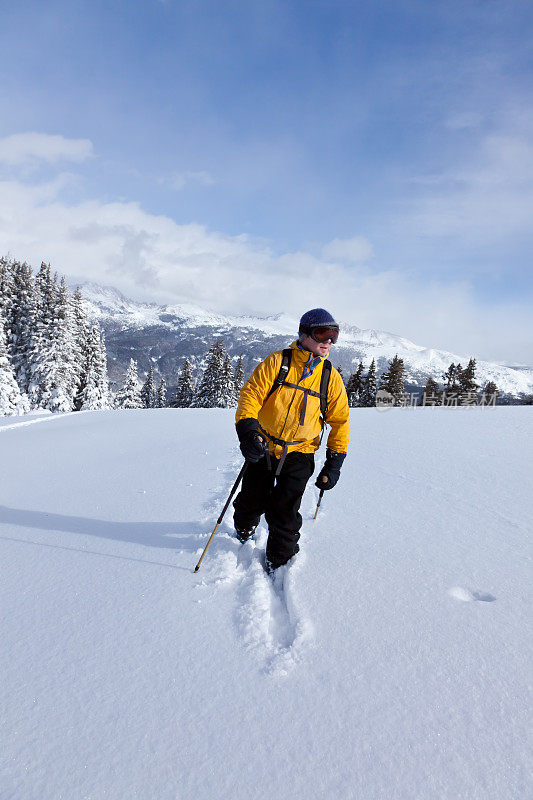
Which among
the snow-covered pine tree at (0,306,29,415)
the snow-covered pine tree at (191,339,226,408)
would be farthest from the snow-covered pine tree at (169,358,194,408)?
the snow-covered pine tree at (0,306,29,415)

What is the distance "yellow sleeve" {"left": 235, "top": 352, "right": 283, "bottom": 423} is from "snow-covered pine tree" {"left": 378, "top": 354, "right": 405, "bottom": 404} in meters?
35.9

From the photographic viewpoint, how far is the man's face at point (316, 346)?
3215 mm

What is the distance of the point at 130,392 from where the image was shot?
4500 cm

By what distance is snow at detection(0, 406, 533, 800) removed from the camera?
1630mm

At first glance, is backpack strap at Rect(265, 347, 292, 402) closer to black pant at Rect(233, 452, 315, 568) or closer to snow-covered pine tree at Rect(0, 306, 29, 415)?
black pant at Rect(233, 452, 315, 568)

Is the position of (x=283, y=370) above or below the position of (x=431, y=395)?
below

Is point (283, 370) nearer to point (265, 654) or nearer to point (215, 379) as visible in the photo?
point (265, 654)

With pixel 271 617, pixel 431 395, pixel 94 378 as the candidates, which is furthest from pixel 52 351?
pixel 431 395

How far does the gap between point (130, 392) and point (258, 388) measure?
44.8m

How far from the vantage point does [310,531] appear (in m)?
4.05

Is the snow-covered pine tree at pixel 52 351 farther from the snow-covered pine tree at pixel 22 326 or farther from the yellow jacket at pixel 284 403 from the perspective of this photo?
the yellow jacket at pixel 284 403

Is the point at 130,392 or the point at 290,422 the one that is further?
the point at 130,392

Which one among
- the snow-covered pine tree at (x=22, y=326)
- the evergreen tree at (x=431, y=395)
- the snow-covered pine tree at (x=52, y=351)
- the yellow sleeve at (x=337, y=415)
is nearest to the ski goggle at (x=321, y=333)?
the yellow sleeve at (x=337, y=415)

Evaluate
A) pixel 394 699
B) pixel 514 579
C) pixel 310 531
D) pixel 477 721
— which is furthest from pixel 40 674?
pixel 514 579
